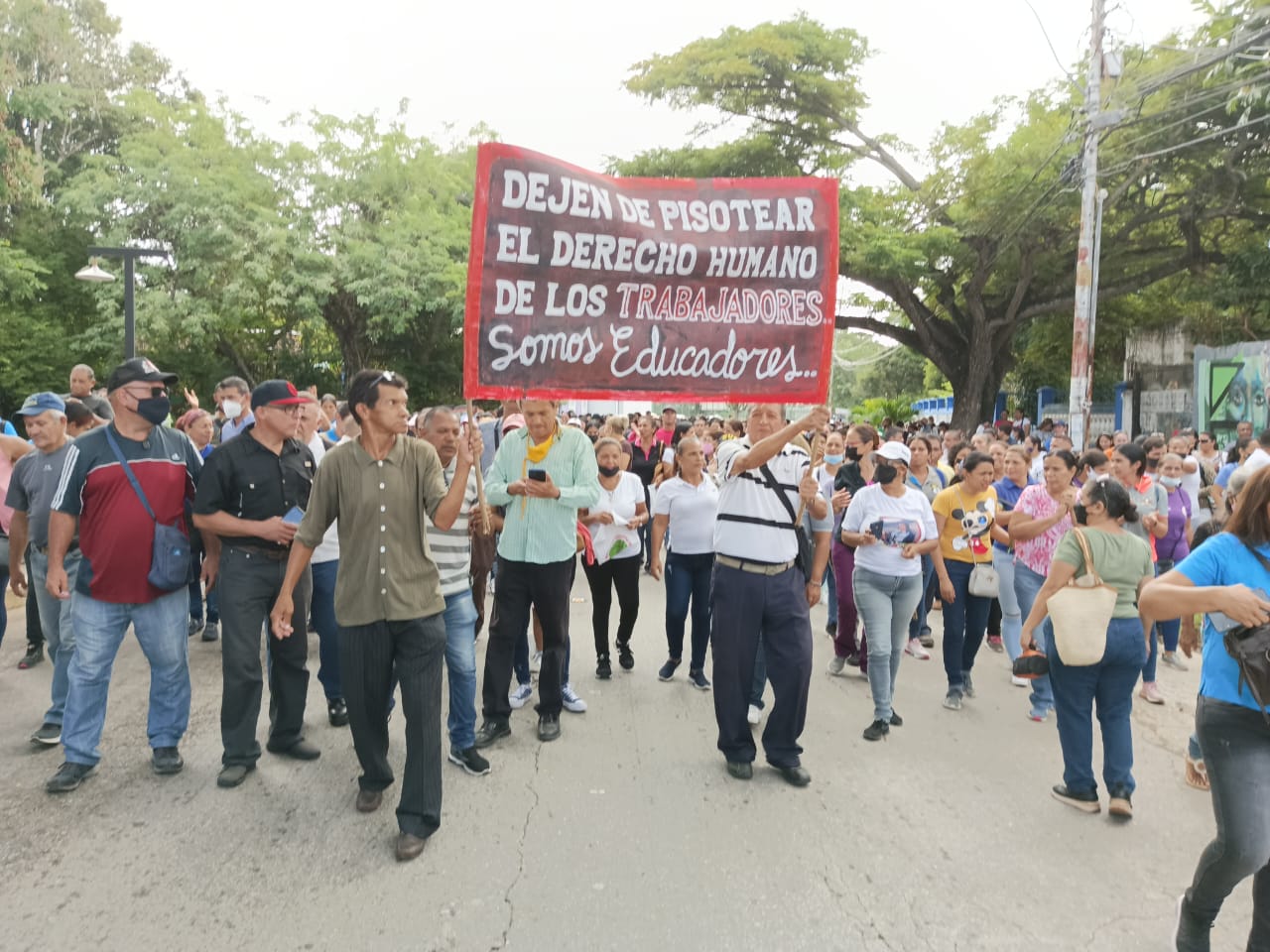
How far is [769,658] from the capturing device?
4.44 meters

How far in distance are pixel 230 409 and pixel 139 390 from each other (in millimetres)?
2030

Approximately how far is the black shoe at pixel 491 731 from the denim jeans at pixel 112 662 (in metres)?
1.49

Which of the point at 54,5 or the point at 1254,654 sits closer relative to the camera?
the point at 1254,654

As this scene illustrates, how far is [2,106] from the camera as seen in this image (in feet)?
59.0

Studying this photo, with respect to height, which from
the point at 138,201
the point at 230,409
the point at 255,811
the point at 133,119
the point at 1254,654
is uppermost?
the point at 133,119

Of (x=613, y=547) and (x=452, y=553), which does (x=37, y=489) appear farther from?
(x=613, y=547)

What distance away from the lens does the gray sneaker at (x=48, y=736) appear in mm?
4535

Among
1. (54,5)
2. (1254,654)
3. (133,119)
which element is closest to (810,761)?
(1254,654)

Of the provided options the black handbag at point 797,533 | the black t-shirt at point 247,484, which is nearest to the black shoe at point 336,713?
the black t-shirt at point 247,484

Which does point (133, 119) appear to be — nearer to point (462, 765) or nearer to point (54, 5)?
point (54, 5)

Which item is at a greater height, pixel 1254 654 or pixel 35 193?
pixel 35 193

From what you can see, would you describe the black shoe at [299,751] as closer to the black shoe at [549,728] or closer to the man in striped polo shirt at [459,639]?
the man in striped polo shirt at [459,639]

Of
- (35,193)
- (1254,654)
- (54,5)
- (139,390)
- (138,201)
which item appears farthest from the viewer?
(54,5)

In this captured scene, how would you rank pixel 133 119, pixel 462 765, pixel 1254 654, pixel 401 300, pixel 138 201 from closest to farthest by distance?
pixel 1254 654
pixel 462 765
pixel 138 201
pixel 401 300
pixel 133 119
